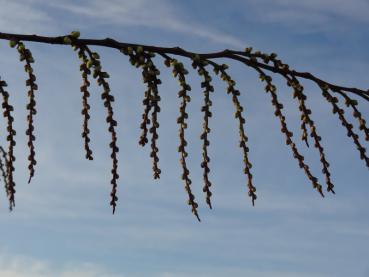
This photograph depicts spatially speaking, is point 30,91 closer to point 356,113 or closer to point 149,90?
point 149,90

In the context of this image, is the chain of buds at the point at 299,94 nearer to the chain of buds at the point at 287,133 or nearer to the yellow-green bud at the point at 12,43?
the chain of buds at the point at 287,133

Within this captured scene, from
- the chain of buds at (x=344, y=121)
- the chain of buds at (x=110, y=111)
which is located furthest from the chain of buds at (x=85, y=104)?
the chain of buds at (x=344, y=121)

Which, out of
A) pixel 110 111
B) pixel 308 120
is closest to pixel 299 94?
pixel 308 120

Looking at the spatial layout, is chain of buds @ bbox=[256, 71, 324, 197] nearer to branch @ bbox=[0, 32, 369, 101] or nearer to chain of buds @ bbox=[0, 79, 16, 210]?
branch @ bbox=[0, 32, 369, 101]

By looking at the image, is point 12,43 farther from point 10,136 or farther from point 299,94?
point 299,94

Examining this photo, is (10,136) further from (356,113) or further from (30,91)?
(356,113)

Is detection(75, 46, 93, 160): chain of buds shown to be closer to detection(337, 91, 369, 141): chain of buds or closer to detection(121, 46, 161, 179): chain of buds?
detection(121, 46, 161, 179): chain of buds

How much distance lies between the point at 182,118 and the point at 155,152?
31 cm

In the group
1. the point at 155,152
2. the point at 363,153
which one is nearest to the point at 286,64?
the point at 363,153

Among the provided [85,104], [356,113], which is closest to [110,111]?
[85,104]

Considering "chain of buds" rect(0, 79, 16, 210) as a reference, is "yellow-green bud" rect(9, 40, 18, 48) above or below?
above

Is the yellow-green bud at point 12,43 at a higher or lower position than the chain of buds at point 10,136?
higher

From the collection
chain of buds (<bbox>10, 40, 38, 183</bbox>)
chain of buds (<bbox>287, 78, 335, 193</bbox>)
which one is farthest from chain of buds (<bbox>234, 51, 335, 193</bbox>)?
chain of buds (<bbox>10, 40, 38, 183</bbox>)

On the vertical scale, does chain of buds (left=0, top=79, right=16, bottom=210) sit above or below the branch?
below
